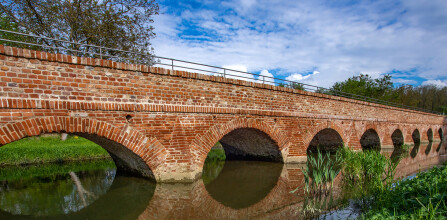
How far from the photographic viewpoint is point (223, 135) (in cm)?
771

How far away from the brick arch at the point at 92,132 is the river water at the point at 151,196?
3.20 ft

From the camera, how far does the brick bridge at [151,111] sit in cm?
471

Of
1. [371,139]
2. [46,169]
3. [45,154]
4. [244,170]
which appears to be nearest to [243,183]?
[244,170]

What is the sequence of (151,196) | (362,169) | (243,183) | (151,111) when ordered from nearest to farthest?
1. (151,196)
2. (151,111)
3. (362,169)
4. (243,183)

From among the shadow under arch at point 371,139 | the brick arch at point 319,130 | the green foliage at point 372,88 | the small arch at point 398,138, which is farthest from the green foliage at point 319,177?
the green foliage at point 372,88

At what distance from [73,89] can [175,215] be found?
11.5 feet

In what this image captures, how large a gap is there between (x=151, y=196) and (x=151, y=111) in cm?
216

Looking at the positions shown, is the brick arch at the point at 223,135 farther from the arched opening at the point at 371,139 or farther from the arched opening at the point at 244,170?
the arched opening at the point at 371,139

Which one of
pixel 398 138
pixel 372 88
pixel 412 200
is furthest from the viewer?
pixel 372 88

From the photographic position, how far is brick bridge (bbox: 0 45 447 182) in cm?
471

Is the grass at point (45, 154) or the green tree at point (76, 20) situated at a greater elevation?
the green tree at point (76, 20)

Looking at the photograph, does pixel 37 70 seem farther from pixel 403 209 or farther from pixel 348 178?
pixel 348 178

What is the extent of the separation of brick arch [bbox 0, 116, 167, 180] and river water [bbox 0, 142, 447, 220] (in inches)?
38.4

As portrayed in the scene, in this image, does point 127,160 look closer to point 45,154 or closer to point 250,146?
point 250,146
